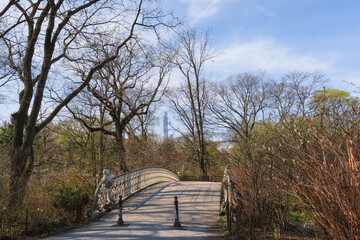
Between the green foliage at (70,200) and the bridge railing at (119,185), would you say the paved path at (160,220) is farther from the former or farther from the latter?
the green foliage at (70,200)

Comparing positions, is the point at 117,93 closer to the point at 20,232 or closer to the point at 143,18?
the point at 143,18

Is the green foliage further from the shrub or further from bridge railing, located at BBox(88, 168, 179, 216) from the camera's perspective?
bridge railing, located at BBox(88, 168, 179, 216)

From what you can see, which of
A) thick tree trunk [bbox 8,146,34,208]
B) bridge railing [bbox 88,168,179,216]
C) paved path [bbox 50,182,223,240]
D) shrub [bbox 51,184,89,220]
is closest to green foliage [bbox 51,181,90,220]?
shrub [bbox 51,184,89,220]

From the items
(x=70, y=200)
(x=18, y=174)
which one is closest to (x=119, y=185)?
(x=70, y=200)

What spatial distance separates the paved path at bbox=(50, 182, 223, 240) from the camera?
8398 mm

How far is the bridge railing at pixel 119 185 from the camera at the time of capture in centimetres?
1207

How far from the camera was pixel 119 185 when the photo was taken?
13961 mm

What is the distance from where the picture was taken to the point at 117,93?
2247 centimetres

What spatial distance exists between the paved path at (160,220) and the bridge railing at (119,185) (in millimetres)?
534

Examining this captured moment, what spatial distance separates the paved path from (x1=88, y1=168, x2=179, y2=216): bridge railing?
534 millimetres

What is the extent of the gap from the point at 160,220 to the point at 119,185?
4.26 meters

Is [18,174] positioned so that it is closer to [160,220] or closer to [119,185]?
[119,185]

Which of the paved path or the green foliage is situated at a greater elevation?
the green foliage

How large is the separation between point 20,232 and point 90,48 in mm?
8449
